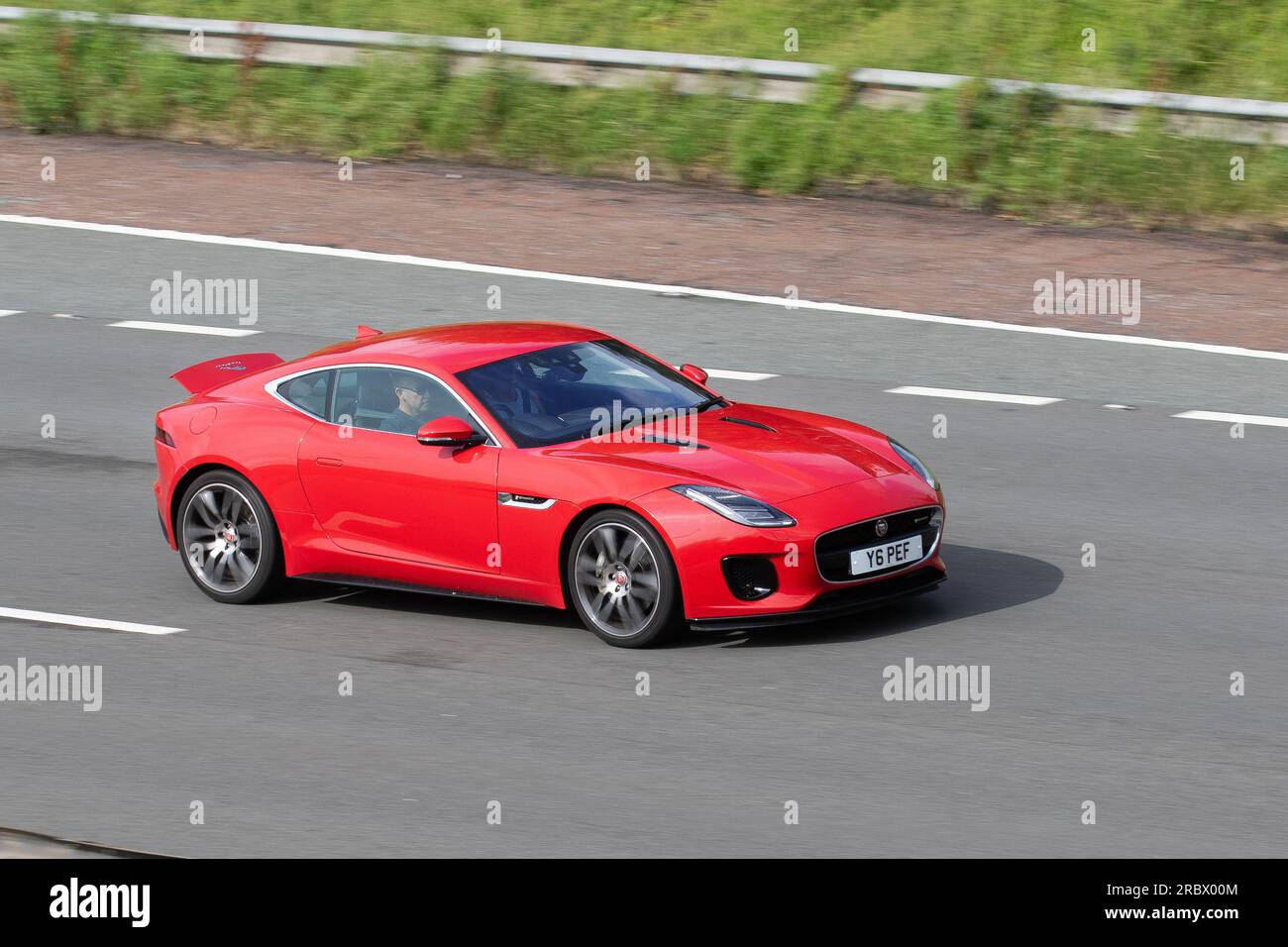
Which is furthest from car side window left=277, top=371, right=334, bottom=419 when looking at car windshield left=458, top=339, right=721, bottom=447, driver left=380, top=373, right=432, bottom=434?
car windshield left=458, top=339, right=721, bottom=447

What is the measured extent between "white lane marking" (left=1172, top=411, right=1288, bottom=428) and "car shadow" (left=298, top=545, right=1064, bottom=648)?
10.6 feet

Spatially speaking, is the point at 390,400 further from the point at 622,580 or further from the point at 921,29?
the point at 921,29

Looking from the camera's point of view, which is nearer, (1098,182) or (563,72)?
(1098,182)

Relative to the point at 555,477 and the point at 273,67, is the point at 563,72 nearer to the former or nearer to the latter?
the point at 273,67

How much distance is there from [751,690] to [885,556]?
106 cm

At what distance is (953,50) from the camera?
23062mm

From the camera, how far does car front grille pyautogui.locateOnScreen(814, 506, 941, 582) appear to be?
928 cm

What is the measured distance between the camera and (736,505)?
9.27 m

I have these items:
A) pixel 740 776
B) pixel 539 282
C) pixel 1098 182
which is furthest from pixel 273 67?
pixel 740 776

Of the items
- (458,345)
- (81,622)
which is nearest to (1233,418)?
(458,345)

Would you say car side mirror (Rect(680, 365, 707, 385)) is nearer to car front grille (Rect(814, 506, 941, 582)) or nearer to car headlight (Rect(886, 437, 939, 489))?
car headlight (Rect(886, 437, 939, 489))

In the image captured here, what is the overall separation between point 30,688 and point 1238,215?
508 inches

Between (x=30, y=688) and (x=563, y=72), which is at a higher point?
(x=563, y=72)

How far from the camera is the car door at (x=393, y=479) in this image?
985 centimetres
